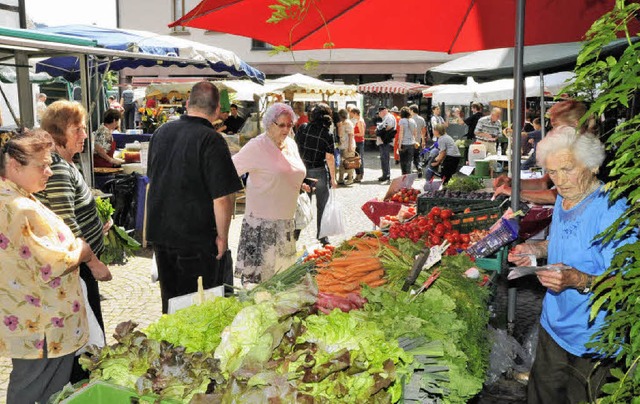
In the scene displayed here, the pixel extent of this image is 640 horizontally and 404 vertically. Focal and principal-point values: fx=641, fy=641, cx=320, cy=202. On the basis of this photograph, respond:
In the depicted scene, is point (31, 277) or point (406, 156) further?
point (406, 156)

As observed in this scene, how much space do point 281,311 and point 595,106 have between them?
1482 millimetres

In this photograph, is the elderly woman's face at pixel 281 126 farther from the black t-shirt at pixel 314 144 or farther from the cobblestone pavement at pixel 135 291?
the black t-shirt at pixel 314 144

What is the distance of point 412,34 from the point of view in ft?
17.2

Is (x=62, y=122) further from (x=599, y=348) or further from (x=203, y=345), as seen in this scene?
(x=599, y=348)

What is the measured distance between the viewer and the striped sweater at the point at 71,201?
3797mm

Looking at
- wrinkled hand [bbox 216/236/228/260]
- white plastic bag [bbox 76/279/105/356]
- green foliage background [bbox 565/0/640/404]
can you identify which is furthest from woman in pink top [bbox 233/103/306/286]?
green foliage background [bbox 565/0/640/404]

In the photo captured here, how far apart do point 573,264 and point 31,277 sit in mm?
2762

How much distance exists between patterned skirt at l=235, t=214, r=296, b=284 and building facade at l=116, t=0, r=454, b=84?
27.1 meters

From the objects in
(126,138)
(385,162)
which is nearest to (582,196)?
(126,138)

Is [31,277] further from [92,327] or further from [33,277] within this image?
[92,327]

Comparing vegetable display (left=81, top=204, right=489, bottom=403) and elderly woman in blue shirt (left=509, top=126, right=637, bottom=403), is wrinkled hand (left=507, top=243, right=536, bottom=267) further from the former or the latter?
vegetable display (left=81, top=204, right=489, bottom=403)

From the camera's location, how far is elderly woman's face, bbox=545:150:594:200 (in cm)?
325

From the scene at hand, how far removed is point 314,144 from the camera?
8.63 m

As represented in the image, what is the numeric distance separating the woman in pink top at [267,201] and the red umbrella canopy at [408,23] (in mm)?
1184
